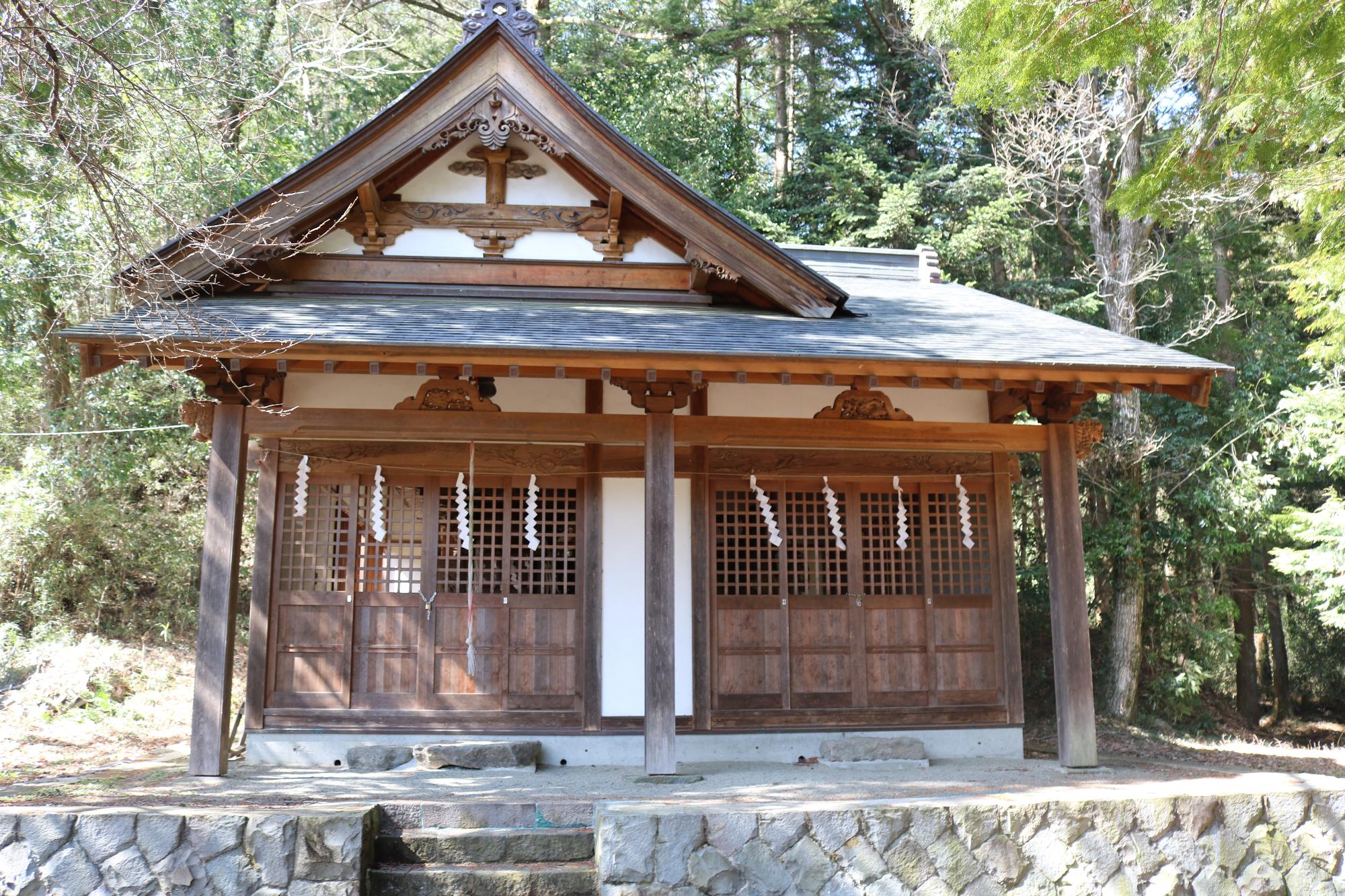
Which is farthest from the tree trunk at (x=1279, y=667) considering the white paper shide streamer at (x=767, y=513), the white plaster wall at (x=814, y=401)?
the white paper shide streamer at (x=767, y=513)

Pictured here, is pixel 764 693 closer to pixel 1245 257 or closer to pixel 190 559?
pixel 190 559

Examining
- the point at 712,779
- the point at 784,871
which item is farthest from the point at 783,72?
the point at 784,871

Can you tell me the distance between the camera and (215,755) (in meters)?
6.55

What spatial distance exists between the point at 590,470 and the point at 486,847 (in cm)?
331

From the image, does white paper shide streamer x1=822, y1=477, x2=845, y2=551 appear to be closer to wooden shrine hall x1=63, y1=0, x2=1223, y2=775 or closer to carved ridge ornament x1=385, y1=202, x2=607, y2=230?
wooden shrine hall x1=63, y1=0, x2=1223, y2=775

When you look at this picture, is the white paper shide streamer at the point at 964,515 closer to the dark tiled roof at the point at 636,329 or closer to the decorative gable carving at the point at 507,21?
the dark tiled roof at the point at 636,329

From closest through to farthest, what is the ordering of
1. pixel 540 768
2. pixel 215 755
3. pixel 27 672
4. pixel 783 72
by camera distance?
1. pixel 215 755
2. pixel 540 768
3. pixel 27 672
4. pixel 783 72

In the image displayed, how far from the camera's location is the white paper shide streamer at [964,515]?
843 cm

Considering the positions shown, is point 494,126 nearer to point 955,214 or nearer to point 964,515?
point 964,515

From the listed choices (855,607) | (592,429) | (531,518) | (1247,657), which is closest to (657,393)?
(592,429)

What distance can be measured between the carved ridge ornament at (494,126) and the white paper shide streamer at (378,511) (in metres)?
2.64

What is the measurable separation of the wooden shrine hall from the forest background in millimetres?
1439

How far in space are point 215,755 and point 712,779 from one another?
333cm

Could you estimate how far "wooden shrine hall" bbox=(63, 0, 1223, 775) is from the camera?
727 cm
